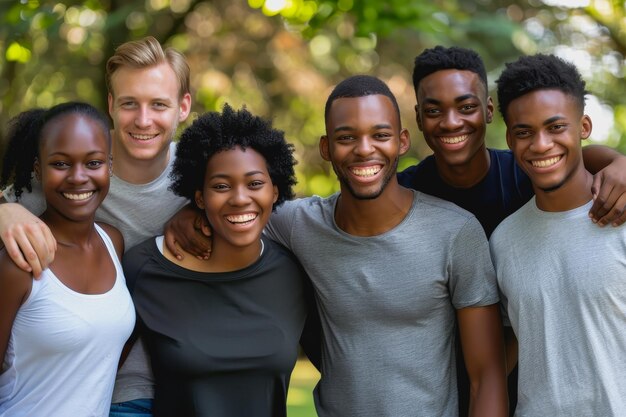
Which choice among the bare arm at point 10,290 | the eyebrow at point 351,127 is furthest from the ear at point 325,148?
the bare arm at point 10,290

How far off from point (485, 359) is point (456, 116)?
4.50 feet

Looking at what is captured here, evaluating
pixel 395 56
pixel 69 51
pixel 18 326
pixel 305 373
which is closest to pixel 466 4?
pixel 395 56

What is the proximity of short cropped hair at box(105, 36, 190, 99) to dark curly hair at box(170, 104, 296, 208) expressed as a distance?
0.66m

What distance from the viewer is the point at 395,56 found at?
1158 centimetres

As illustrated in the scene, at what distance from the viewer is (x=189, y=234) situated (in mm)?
4078

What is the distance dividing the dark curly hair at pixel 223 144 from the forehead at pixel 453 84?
0.91 m

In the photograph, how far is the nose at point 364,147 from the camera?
395 cm

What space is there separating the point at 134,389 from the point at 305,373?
1086 centimetres

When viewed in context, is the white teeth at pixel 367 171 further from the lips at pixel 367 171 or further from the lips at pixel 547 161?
the lips at pixel 547 161

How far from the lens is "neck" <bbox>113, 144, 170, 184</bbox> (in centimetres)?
458

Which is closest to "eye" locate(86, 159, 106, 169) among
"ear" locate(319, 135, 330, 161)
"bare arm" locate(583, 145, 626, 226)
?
"ear" locate(319, 135, 330, 161)

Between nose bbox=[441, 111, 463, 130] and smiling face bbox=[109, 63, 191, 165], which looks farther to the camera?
smiling face bbox=[109, 63, 191, 165]

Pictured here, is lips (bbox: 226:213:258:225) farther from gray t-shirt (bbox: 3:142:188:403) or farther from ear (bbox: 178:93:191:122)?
ear (bbox: 178:93:191:122)

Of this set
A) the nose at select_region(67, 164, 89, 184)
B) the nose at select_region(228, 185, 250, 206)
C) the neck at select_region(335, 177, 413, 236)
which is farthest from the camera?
the neck at select_region(335, 177, 413, 236)
